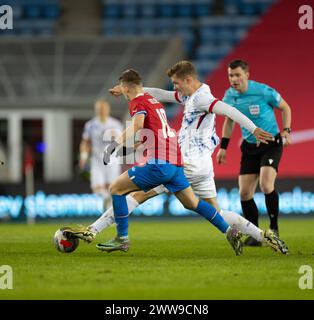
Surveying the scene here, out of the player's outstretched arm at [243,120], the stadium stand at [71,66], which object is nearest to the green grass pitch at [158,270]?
the player's outstretched arm at [243,120]

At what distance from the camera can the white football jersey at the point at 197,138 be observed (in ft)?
30.0

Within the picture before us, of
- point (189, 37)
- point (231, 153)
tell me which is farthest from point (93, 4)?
point (231, 153)

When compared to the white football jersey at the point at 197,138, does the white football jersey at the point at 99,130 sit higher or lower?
higher

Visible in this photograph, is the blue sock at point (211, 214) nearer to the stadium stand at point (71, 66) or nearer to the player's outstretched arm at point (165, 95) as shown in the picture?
the player's outstretched arm at point (165, 95)

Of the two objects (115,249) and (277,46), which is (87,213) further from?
(115,249)

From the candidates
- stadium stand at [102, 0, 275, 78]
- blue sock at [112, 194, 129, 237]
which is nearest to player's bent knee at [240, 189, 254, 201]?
blue sock at [112, 194, 129, 237]

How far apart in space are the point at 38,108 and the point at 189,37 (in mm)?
4457

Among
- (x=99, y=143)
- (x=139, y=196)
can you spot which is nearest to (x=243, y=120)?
(x=139, y=196)

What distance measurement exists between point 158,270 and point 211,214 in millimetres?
1133

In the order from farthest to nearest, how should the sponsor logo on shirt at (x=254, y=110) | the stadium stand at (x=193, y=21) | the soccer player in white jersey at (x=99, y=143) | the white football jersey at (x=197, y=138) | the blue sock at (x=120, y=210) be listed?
the stadium stand at (x=193, y=21), the soccer player in white jersey at (x=99, y=143), the sponsor logo on shirt at (x=254, y=110), the white football jersey at (x=197, y=138), the blue sock at (x=120, y=210)

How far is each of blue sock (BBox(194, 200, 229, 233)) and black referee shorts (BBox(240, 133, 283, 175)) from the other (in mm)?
1687

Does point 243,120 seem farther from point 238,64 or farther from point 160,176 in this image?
point 238,64

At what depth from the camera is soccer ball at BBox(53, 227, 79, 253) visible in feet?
30.1

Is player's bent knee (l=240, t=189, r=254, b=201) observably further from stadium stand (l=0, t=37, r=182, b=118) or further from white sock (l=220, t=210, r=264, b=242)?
stadium stand (l=0, t=37, r=182, b=118)
